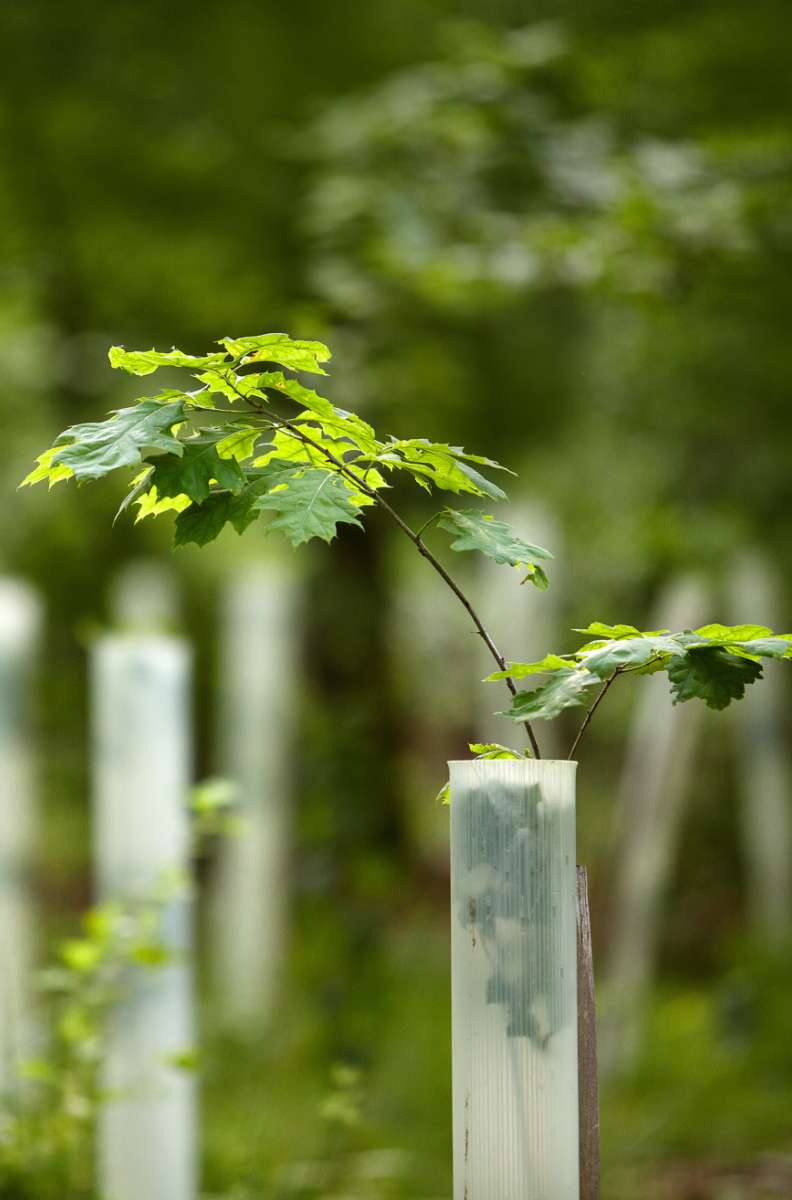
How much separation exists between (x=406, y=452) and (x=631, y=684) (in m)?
6.95

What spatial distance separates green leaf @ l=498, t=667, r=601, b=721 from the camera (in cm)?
122

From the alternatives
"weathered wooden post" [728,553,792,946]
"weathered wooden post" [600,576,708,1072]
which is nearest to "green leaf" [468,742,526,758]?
"weathered wooden post" [600,576,708,1072]

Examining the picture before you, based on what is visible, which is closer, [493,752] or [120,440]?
[120,440]

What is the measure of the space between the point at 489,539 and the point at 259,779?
5791 millimetres

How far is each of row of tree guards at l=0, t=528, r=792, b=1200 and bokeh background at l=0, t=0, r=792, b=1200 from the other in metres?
0.10

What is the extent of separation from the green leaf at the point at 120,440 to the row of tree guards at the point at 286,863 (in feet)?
1.38

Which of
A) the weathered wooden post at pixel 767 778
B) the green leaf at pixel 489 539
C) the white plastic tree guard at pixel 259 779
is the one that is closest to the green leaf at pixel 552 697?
the green leaf at pixel 489 539

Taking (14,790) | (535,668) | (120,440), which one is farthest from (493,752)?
(14,790)

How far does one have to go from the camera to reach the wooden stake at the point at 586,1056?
1.32 meters

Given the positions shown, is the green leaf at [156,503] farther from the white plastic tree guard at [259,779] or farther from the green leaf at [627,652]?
the white plastic tree guard at [259,779]

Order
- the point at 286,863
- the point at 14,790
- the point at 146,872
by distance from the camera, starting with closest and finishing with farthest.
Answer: the point at 146,872
the point at 14,790
the point at 286,863

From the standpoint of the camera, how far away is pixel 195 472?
127 centimetres

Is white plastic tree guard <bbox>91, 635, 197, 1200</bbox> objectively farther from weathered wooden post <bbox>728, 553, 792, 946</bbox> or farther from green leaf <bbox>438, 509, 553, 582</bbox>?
weathered wooden post <bbox>728, 553, 792, 946</bbox>

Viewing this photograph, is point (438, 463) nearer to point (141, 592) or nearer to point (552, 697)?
point (552, 697)
